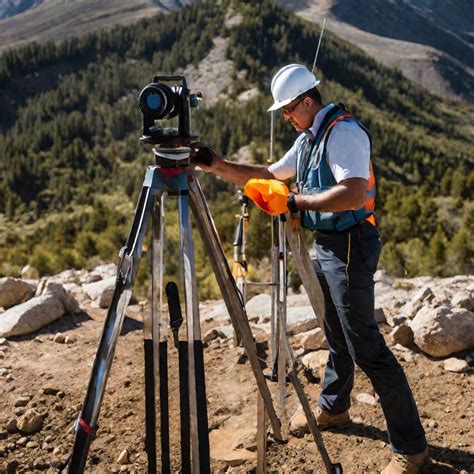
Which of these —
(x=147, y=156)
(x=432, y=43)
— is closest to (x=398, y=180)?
(x=147, y=156)

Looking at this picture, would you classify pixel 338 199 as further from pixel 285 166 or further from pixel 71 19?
pixel 71 19

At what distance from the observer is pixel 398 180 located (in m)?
34.3

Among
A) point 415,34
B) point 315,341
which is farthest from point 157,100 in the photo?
point 415,34

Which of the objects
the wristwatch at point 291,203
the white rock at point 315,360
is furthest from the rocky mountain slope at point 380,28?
the wristwatch at point 291,203

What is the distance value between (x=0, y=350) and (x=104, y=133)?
45358mm

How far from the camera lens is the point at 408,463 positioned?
2.71 m

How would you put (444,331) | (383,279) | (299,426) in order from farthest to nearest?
(383,279) < (444,331) < (299,426)

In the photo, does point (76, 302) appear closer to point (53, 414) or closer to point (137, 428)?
point (53, 414)

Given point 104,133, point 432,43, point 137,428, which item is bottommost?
point 104,133

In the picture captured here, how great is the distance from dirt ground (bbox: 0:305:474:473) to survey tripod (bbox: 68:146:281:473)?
2.93ft

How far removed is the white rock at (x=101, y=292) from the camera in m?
5.50

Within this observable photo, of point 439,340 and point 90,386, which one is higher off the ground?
point 90,386

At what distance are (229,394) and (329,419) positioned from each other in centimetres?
80

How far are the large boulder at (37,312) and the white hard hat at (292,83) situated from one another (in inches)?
128
